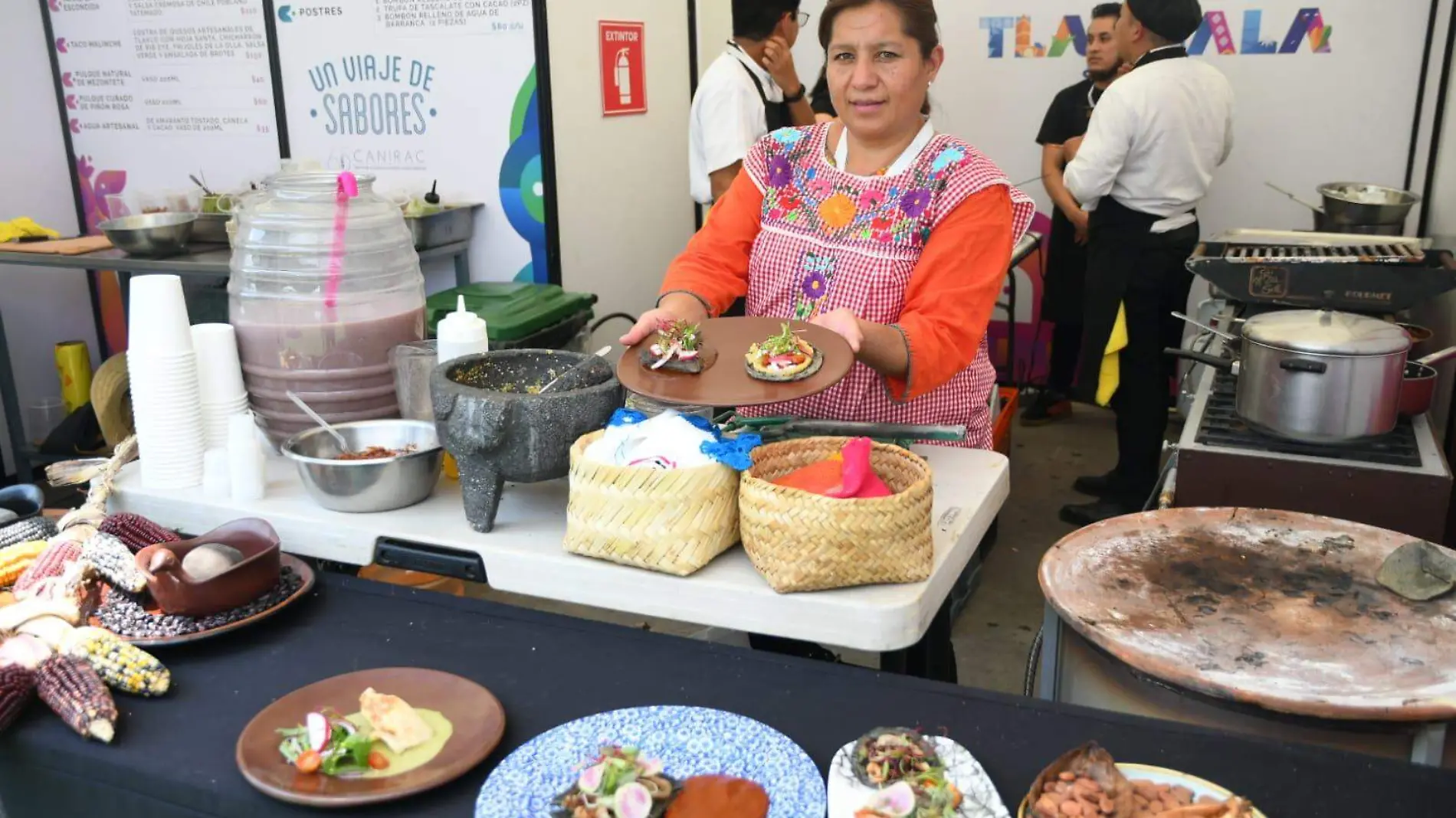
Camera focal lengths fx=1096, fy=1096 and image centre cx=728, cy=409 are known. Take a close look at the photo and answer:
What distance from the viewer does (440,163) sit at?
4.14 metres

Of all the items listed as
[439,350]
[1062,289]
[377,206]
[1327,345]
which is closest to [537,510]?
[439,350]

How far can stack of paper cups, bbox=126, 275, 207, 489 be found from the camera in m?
1.95

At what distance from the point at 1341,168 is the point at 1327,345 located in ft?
11.0

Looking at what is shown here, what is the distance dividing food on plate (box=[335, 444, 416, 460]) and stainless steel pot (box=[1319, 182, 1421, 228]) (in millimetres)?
3853

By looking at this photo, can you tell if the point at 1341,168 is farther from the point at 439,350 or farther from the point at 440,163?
the point at 439,350

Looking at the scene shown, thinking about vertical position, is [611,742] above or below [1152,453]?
above

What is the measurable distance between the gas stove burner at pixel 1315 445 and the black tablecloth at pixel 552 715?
1301 millimetres

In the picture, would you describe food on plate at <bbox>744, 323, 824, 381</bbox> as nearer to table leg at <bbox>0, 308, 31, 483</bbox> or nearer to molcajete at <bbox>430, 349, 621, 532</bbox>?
molcajete at <bbox>430, 349, 621, 532</bbox>

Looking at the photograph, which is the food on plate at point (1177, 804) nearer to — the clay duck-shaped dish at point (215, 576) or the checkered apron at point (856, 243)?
the checkered apron at point (856, 243)

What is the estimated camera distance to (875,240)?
2.13 metres

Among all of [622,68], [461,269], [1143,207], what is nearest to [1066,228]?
[1143,207]

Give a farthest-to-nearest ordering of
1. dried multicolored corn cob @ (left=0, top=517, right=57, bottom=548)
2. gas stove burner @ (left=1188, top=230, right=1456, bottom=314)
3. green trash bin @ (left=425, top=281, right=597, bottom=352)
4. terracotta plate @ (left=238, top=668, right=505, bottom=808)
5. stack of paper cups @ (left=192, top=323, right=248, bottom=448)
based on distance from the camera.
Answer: green trash bin @ (left=425, top=281, right=597, bottom=352) → gas stove burner @ (left=1188, top=230, right=1456, bottom=314) → stack of paper cups @ (left=192, top=323, right=248, bottom=448) → dried multicolored corn cob @ (left=0, top=517, right=57, bottom=548) → terracotta plate @ (left=238, top=668, right=505, bottom=808)

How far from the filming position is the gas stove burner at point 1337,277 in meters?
2.93

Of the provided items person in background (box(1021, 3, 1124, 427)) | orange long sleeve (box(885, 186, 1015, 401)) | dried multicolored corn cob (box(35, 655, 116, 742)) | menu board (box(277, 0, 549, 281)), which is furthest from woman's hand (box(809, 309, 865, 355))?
person in background (box(1021, 3, 1124, 427))
